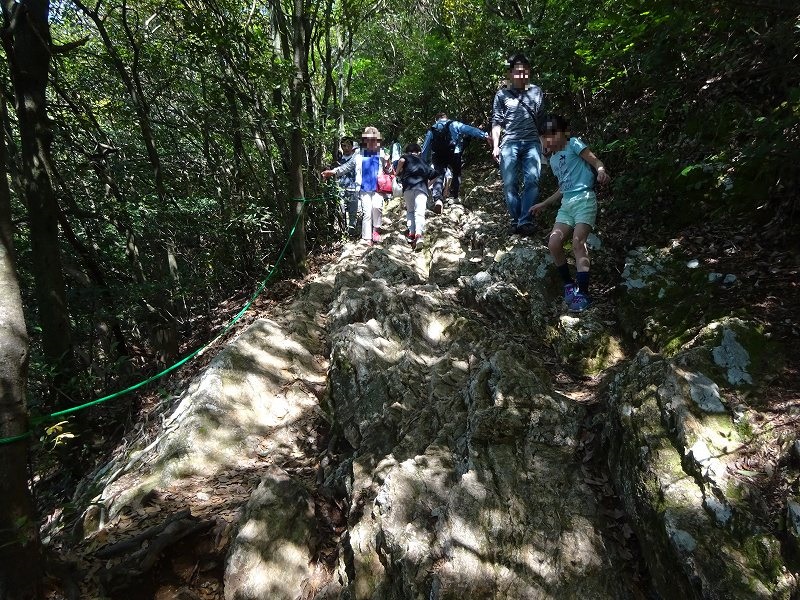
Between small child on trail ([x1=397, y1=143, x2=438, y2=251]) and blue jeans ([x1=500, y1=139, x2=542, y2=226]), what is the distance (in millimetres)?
1742

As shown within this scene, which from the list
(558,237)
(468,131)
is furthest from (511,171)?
(468,131)

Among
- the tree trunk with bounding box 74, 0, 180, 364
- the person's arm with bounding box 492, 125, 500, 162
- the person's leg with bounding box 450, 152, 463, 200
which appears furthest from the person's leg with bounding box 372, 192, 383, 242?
the tree trunk with bounding box 74, 0, 180, 364

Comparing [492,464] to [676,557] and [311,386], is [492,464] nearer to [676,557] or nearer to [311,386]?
[676,557]

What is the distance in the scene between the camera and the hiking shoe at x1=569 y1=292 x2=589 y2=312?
4.75 m

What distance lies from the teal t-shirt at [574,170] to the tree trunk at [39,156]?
553 cm

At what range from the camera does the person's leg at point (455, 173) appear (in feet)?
30.9

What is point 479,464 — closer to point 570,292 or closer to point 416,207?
point 570,292

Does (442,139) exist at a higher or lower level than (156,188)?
higher

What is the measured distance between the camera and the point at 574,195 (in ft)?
15.2

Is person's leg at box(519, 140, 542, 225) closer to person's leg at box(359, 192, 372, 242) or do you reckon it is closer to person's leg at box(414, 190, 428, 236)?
person's leg at box(414, 190, 428, 236)

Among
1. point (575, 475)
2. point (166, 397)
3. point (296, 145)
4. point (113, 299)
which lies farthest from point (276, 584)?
point (296, 145)

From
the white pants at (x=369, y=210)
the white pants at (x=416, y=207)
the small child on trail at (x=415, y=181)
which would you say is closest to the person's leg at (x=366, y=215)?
the white pants at (x=369, y=210)

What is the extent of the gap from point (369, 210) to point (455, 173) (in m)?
2.14

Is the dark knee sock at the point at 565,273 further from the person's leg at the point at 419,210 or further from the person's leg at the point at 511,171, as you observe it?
the person's leg at the point at 419,210
